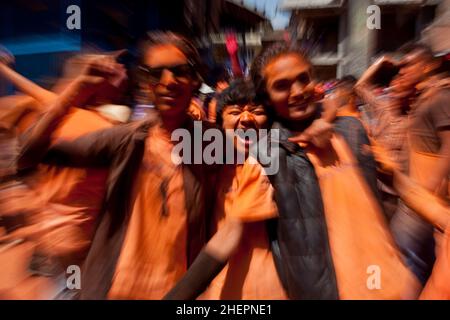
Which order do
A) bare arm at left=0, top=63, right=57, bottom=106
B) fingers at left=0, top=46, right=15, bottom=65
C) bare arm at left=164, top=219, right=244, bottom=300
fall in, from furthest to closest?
fingers at left=0, top=46, right=15, bottom=65 < bare arm at left=0, top=63, right=57, bottom=106 < bare arm at left=164, top=219, right=244, bottom=300

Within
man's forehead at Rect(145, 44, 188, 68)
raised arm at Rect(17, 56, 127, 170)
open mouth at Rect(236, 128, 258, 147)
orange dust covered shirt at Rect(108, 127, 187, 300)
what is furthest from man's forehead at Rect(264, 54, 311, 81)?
raised arm at Rect(17, 56, 127, 170)

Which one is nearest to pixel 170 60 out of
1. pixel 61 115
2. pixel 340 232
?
pixel 61 115

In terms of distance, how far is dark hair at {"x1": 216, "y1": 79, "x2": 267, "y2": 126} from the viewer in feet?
5.70

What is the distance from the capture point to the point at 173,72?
60.4 inches

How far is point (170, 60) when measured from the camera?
5.07 ft

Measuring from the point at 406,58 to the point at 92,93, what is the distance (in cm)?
146

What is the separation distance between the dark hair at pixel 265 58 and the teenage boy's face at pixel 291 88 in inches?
1.5

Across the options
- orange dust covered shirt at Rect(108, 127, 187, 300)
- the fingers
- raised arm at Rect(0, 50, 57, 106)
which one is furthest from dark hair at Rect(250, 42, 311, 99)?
the fingers

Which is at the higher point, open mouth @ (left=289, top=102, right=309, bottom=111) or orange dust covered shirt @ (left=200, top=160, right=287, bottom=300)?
open mouth @ (left=289, top=102, right=309, bottom=111)

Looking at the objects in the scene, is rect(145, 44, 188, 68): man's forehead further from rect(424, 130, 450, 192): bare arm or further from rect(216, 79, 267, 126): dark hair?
rect(424, 130, 450, 192): bare arm

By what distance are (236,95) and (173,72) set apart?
340 mm

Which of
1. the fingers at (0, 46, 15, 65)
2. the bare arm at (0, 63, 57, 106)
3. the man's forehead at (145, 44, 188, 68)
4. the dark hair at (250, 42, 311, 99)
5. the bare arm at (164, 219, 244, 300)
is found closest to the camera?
the bare arm at (164, 219, 244, 300)

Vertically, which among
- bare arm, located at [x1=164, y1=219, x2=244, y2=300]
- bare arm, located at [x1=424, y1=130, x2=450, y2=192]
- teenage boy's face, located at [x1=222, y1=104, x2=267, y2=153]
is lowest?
bare arm, located at [x1=164, y1=219, x2=244, y2=300]

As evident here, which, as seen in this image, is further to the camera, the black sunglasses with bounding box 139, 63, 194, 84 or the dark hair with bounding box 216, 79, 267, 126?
the dark hair with bounding box 216, 79, 267, 126
